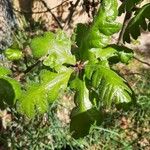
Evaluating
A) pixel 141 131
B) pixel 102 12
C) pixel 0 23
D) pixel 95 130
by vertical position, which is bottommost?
pixel 141 131

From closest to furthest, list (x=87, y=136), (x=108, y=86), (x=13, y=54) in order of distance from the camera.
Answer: (x=108, y=86) < (x=13, y=54) < (x=87, y=136)

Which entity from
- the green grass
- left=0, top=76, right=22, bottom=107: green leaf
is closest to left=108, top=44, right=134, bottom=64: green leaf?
left=0, top=76, right=22, bottom=107: green leaf

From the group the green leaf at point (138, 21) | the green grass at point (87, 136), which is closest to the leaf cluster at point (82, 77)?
the green leaf at point (138, 21)

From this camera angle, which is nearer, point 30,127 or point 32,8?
point 30,127

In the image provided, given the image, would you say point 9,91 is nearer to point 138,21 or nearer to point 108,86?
point 108,86

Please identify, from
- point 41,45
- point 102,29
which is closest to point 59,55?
point 41,45

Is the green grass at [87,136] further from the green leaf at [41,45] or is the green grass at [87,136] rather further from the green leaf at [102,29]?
the green leaf at [102,29]

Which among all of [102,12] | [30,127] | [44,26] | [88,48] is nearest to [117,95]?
[88,48]

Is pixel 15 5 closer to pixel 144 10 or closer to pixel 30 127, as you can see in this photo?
pixel 30 127
